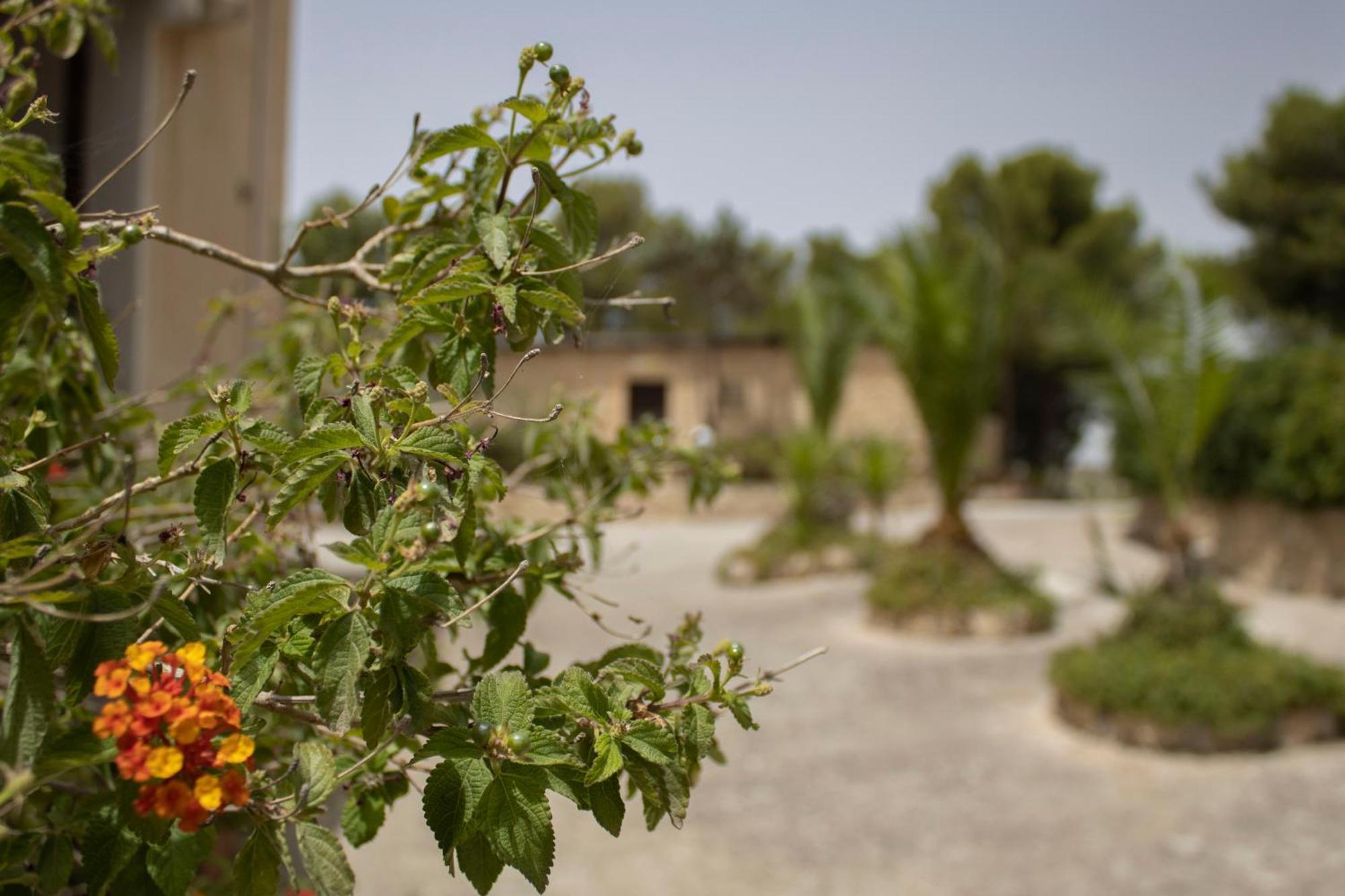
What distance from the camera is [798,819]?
484 cm

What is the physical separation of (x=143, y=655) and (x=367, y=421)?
231 mm

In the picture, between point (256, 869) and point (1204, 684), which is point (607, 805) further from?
point (1204, 684)

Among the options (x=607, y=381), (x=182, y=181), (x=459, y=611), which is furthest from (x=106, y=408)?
(x=607, y=381)

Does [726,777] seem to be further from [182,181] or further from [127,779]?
[127,779]

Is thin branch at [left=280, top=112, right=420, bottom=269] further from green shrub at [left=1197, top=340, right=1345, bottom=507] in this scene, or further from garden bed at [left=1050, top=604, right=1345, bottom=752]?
green shrub at [left=1197, top=340, right=1345, bottom=507]

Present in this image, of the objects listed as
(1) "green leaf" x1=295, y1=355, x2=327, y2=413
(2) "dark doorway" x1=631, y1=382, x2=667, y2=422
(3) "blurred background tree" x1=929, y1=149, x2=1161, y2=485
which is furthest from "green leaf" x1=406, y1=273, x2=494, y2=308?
(3) "blurred background tree" x1=929, y1=149, x2=1161, y2=485

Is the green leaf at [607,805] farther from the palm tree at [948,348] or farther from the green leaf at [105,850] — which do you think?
the palm tree at [948,348]

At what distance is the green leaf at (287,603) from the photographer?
2.58 feet

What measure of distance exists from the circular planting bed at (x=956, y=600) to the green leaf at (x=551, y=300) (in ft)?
26.1

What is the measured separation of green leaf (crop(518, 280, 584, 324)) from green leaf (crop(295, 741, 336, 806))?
413 millimetres

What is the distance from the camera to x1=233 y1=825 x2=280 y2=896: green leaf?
0.84m

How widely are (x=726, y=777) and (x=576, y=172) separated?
4.67m

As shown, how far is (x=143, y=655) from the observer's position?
2.31 ft

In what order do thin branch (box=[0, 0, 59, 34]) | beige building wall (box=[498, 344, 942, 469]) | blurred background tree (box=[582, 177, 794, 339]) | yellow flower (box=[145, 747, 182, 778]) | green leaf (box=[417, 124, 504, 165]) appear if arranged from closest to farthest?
yellow flower (box=[145, 747, 182, 778]), green leaf (box=[417, 124, 504, 165]), thin branch (box=[0, 0, 59, 34]), beige building wall (box=[498, 344, 942, 469]), blurred background tree (box=[582, 177, 794, 339])
